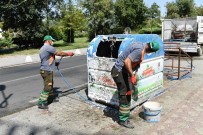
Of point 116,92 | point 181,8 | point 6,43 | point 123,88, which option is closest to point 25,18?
point 6,43

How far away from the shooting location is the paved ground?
5.20 meters

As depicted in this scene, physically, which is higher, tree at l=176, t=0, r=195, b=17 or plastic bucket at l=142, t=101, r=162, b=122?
tree at l=176, t=0, r=195, b=17

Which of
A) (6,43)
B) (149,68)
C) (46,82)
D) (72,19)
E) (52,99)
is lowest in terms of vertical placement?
(52,99)

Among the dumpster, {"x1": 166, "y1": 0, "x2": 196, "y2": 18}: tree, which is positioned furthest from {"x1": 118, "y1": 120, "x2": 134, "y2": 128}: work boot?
{"x1": 166, "y1": 0, "x2": 196, "y2": 18}: tree

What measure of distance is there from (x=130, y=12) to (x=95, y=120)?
35.2m

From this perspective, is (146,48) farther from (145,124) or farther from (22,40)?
(22,40)

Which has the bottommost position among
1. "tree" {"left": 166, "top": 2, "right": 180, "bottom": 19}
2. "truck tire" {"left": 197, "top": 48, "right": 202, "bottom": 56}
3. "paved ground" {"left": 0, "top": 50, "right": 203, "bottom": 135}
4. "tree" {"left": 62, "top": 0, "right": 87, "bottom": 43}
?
"paved ground" {"left": 0, "top": 50, "right": 203, "bottom": 135}

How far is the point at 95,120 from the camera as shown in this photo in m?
5.80

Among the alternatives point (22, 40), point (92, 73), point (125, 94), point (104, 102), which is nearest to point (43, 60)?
point (92, 73)

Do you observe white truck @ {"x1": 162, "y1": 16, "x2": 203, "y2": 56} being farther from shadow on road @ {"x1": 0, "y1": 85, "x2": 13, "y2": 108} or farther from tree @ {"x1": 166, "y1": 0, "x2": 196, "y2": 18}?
tree @ {"x1": 166, "y1": 0, "x2": 196, "y2": 18}

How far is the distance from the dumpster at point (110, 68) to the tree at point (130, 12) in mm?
33134

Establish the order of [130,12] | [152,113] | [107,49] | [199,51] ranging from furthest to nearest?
[130,12] < [199,51] < [107,49] < [152,113]

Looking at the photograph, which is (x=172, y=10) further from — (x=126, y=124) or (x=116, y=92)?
(x=126, y=124)

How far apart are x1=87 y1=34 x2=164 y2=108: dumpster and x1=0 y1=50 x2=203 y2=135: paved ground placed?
0.34 meters
